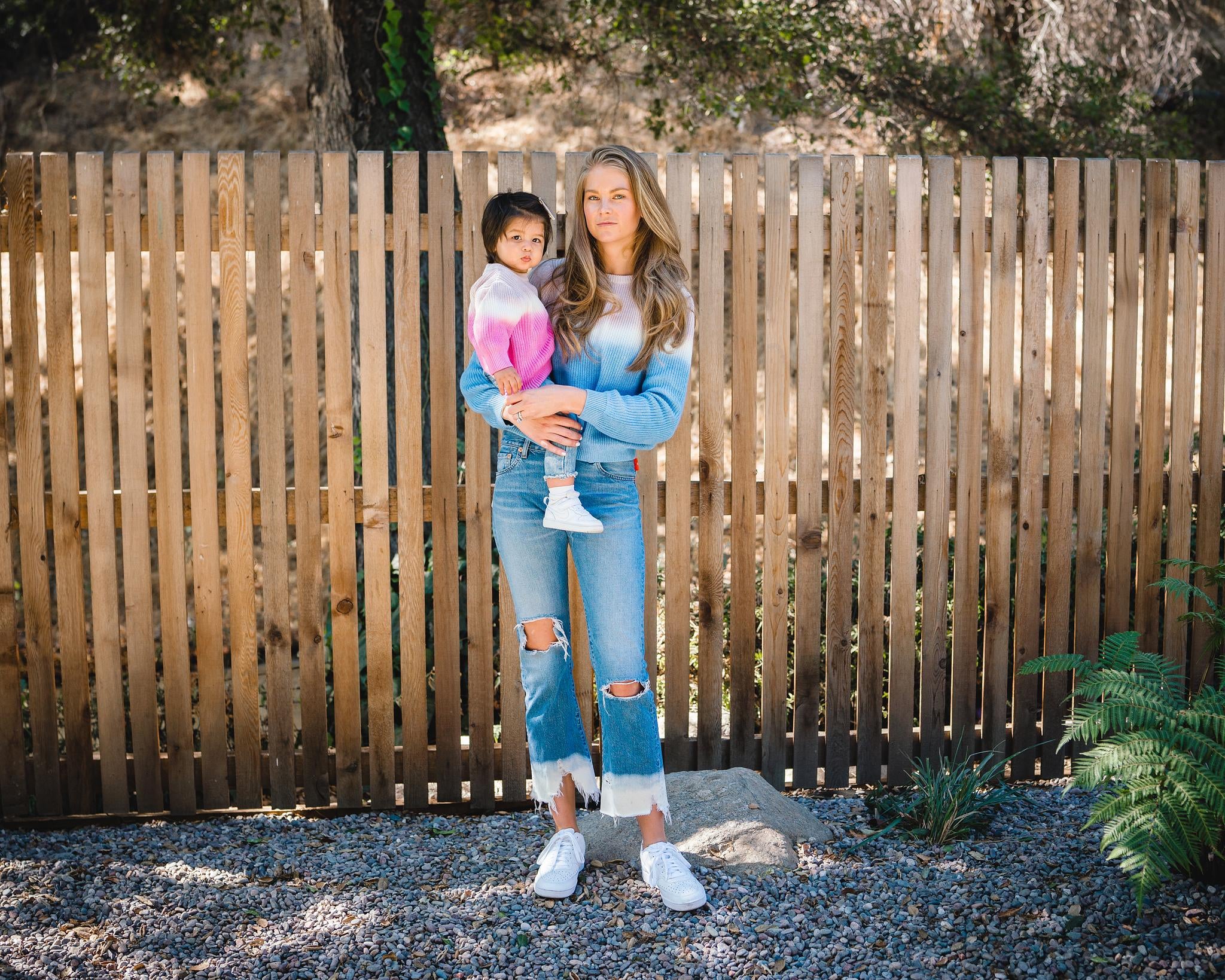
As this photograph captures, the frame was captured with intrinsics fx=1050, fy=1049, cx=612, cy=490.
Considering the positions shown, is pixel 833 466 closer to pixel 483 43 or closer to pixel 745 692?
pixel 745 692

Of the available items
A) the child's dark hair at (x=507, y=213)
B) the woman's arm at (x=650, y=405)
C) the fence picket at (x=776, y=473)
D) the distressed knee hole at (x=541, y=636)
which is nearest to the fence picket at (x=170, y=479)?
the child's dark hair at (x=507, y=213)

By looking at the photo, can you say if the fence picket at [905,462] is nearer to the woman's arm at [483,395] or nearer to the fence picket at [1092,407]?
the fence picket at [1092,407]

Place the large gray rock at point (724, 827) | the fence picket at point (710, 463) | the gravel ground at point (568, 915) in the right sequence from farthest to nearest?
the fence picket at point (710, 463), the large gray rock at point (724, 827), the gravel ground at point (568, 915)

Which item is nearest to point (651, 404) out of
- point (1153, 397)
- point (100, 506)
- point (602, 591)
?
point (602, 591)

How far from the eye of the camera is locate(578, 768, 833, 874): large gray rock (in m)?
3.15

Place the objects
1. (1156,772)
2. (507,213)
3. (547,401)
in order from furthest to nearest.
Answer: (507,213)
(547,401)
(1156,772)

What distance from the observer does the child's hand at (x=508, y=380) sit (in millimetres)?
2777

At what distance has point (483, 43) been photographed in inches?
284

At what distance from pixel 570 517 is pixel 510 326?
535mm

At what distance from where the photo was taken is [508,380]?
278cm

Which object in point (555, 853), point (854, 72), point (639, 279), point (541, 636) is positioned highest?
point (854, 72)

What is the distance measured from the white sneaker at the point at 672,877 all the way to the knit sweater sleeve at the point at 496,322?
1.43 m

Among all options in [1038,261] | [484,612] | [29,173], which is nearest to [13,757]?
[484,612]

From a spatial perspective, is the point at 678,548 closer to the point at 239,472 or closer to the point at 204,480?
the point at 239,472
